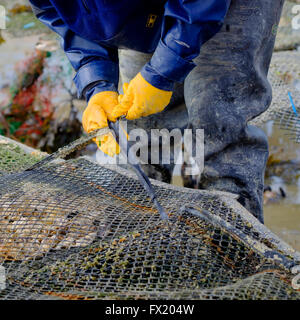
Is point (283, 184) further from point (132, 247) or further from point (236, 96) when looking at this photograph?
point (132, 247)

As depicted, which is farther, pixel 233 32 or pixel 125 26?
pixel 233 32

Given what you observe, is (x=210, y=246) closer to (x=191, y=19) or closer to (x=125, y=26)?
(x=191, y=19)

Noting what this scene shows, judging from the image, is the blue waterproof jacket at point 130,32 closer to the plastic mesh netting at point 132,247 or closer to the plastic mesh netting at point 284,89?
the plastic mesh netting at point 132,247

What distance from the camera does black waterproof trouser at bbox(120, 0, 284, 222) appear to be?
86.6 inches

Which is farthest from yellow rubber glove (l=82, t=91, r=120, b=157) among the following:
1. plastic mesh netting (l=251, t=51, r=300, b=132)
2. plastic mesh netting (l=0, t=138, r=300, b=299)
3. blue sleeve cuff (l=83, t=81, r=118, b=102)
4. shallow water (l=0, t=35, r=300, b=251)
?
shallow water (l=0, t=35, r=300, b=251)

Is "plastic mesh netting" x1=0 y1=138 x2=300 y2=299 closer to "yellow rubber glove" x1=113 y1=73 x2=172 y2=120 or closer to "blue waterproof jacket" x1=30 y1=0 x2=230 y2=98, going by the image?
"yellow rubber glove" x1=113 y1=73 x2=172 y2=120

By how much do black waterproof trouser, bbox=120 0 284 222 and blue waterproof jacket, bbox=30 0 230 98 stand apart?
1.10 ft

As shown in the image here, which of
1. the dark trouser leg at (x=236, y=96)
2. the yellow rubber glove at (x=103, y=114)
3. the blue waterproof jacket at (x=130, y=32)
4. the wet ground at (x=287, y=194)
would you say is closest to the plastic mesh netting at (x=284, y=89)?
the wet ground at (x=287, y=194)

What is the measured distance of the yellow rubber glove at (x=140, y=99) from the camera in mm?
1954

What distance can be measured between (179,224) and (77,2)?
1.24 m

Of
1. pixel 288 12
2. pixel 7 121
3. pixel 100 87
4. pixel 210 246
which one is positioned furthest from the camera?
pixel 288 12

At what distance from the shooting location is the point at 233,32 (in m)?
2.20

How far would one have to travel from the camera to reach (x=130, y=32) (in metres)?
2.13
